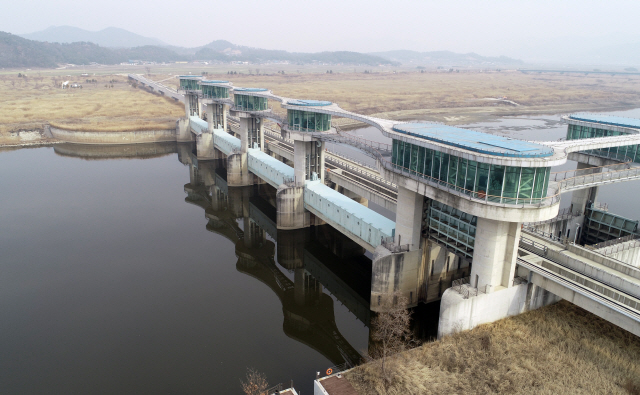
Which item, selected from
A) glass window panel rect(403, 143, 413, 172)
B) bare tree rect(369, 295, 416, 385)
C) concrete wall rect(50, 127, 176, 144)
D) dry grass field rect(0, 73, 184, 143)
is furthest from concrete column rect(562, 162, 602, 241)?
dry grass field rect(0, 73, 184, 143)

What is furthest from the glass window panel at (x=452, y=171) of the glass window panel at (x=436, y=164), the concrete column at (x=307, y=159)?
the concrete column at (x=307, y=159)

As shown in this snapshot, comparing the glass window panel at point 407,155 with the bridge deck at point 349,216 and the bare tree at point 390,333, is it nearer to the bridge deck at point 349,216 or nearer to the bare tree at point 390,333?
the bridge deck at point 349,216

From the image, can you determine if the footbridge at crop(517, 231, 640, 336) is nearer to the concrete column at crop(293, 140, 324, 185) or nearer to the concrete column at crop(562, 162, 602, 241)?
the concrete column at crop(562, 162, 602, 241)

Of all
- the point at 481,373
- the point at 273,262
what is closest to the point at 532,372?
the point at 481,373

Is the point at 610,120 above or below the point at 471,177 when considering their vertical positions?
above

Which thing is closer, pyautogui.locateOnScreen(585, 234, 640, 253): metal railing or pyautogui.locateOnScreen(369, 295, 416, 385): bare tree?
pyautogui.locateOnScreen(369, 295, 416, 385): bare tree

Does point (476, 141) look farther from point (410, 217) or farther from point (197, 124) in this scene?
point (197, 124)

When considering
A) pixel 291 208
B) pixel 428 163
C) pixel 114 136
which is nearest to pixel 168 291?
pixel 291 208
